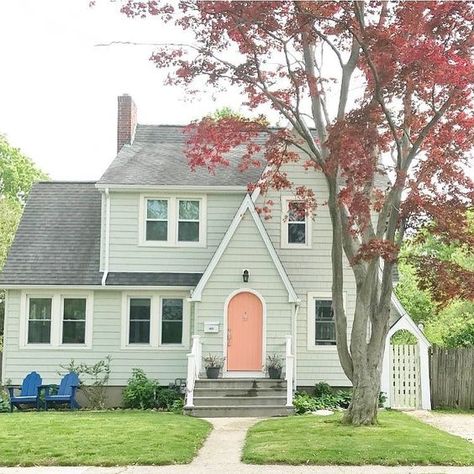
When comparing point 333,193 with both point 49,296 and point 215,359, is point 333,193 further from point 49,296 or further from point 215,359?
point 49,296

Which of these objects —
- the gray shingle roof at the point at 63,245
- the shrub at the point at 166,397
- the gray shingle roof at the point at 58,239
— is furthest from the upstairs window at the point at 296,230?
the gray shingle roof at the point at 58,239

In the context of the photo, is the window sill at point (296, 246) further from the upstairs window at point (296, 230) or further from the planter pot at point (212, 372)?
the planter pot at point (212, 372)

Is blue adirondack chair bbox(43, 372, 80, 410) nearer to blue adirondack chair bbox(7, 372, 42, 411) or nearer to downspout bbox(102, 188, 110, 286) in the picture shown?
blue adirondack chair bbox(7, 372, 42, 411)

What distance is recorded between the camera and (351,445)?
12.1 m

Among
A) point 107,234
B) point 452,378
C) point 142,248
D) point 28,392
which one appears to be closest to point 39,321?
point 28,392

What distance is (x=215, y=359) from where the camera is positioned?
19.1 m

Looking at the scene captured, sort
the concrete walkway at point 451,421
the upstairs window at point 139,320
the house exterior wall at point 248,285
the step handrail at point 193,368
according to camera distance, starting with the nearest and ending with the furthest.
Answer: the concrete walkway at point 451,421 → the step handrail at point 193,368 → the house exterior wall at point 248,285 → the upstairs window at point 139,320

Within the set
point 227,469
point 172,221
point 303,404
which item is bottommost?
point 227,469

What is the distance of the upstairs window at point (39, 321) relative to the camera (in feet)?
67.3

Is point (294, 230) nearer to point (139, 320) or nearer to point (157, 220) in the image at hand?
point (157, 220)

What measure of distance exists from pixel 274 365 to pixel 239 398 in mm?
1588

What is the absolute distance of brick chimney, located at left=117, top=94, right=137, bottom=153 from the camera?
2348cm

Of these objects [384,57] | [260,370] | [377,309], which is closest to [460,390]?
[260,370]

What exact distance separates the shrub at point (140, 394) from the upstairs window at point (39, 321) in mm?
2850
